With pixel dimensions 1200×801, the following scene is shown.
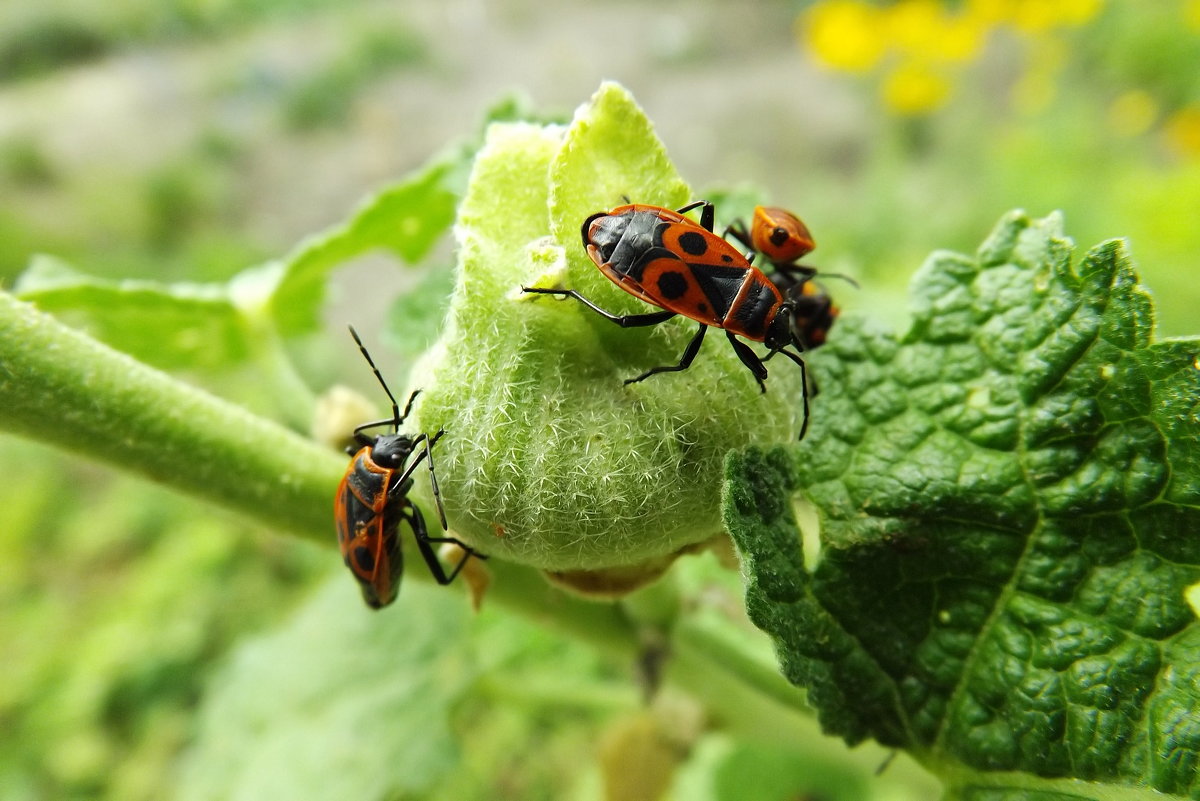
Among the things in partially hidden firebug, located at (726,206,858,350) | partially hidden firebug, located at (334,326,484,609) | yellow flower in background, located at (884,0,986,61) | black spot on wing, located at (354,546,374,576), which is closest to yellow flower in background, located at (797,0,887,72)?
yellow flower in background, located at (884,0,986,61)

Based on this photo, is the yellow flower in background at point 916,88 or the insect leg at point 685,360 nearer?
the insect leg at point 685,360

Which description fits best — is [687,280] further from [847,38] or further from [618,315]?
[847,38]

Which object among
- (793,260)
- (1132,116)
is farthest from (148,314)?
(1132,116)

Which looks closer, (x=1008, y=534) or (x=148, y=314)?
(x=1008, y=534)

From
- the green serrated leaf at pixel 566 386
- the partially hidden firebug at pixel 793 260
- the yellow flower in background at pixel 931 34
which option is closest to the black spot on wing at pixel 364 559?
the green serrated leaf at pixel 566 386

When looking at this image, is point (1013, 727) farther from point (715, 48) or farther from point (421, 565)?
point (715, 48)

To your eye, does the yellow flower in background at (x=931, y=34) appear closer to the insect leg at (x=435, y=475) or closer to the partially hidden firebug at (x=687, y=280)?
the partially hidden firebug at (x=687, y=280)
